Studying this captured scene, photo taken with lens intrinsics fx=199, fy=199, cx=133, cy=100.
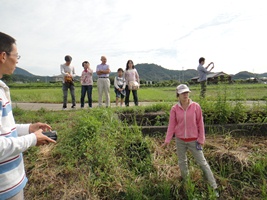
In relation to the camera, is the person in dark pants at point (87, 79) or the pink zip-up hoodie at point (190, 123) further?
the person in dark pants at point (87, 79)

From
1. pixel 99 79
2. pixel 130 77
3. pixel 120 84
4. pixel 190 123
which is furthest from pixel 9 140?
pixel 120 84

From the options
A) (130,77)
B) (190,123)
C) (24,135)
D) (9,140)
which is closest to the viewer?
(9,140)

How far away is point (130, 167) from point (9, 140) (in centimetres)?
222

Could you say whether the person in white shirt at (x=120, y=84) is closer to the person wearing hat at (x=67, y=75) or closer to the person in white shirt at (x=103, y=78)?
the person in white shirt at (x=103, y=78)

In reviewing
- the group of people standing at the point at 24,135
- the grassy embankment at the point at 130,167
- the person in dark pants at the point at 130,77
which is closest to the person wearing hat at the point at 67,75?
the person in dark pants at the point at 130,77

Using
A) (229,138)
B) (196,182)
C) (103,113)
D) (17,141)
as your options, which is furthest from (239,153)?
(17,141)

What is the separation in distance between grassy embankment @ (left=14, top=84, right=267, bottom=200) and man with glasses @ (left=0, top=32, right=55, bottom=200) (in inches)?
46.7

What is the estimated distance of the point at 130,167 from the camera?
3.27 m

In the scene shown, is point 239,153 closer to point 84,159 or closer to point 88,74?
point 84,159

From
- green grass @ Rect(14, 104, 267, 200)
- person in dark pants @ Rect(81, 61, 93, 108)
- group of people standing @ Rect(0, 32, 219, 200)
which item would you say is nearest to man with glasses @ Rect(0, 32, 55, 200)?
group of people standing @ Rect(0, 32, 219, 200)

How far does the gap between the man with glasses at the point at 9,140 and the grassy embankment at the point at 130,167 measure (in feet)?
3.89

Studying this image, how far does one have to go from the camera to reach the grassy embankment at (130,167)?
2.73 meters

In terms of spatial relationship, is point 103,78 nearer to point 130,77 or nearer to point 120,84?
point 120,84

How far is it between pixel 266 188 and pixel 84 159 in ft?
8.86
